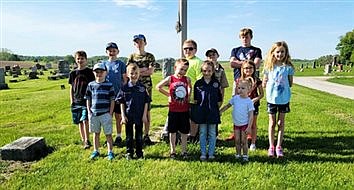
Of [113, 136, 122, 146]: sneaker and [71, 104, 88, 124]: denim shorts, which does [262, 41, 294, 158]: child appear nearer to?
[113, 136, 122, 146]: sneaker

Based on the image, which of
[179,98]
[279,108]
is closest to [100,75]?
[179,98]

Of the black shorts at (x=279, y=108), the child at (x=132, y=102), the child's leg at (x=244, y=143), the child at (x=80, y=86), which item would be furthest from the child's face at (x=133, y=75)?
the black shorts at (x=279, y=108)

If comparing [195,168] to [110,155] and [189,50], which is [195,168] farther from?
[189,50]

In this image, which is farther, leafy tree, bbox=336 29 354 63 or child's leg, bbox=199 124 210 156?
leafy tree, bbox=336 29 354 63

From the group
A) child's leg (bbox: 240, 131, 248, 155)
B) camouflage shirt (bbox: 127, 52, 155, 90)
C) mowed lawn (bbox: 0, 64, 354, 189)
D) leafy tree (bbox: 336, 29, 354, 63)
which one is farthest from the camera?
leafy tree (bbox: 336, 29, 354, 63)

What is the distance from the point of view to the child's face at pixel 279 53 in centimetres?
505

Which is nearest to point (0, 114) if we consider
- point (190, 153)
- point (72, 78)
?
point (72, 78)

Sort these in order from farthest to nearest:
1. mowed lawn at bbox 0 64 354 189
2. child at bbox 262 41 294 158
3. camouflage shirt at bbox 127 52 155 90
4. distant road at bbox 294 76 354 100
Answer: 1. distant road at bbox 294 76 354 100
2. camouflage shirt at bbox 127 52 155 90
3. child at bbox 262 41 294 158
4. mowed lawn at bbox 0 64 354 189

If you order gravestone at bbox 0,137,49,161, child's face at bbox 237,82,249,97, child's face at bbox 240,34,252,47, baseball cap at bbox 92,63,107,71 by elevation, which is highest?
child's face at bbox 240,34,252,47

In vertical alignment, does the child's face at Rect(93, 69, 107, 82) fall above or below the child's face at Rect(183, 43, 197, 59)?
below

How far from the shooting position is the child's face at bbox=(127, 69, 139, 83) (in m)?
4.99

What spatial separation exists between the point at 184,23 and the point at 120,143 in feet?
7.77

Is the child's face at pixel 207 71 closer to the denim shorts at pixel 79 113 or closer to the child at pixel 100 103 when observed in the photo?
the child at pixel 100 103

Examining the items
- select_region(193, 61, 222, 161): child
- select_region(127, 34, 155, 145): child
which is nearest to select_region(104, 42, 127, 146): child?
select_region(127, 34, 155, 145): child
